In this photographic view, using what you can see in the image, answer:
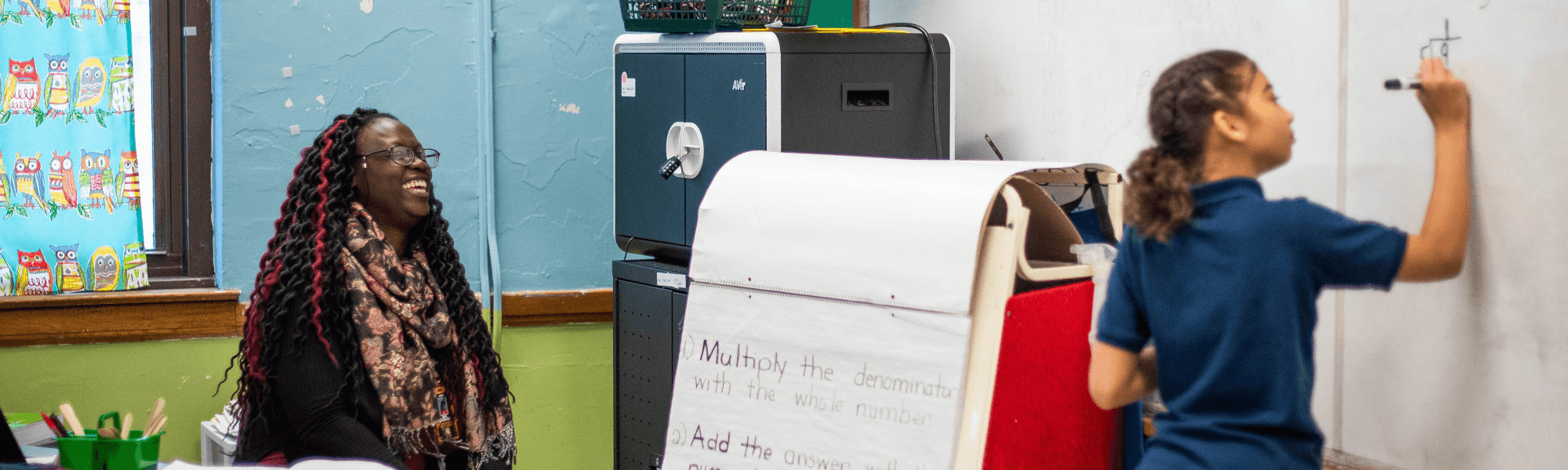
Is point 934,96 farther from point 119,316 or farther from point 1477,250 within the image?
point 119,316

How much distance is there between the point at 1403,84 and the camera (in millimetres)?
1324

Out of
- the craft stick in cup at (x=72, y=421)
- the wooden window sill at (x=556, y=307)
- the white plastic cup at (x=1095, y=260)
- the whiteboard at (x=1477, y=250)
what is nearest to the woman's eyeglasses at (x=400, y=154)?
the craft stick in cup at (x=72, y=421)

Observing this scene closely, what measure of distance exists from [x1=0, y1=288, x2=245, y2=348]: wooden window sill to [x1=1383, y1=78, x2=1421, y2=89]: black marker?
2.31 meters

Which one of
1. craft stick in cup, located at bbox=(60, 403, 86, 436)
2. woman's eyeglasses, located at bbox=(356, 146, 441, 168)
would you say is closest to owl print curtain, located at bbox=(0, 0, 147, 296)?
craft stick in cup, located at bbox=(60, 403, 86, 436)

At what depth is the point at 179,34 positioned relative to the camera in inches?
102

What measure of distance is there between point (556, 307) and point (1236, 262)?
6.49ft

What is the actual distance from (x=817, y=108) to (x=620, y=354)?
2.28 feet

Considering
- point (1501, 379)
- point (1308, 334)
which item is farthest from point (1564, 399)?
point (1308, 334)

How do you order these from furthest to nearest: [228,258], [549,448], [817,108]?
[549,448]
[228,258]
[817,108]

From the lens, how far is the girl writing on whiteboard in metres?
1.16

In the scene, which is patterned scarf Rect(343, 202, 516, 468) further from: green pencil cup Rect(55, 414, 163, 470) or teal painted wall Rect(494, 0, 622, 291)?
teal painted wall Rect(494, 0, 622, 291)

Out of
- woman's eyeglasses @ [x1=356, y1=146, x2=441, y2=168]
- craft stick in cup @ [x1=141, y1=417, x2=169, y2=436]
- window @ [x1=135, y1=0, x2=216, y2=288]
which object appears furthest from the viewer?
window @ [x1=135, y1=0, x2=216, y2=288]

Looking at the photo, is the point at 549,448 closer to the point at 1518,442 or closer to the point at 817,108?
the point at 817,108

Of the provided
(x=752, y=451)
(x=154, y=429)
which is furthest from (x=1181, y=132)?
(x=154, y=429)
